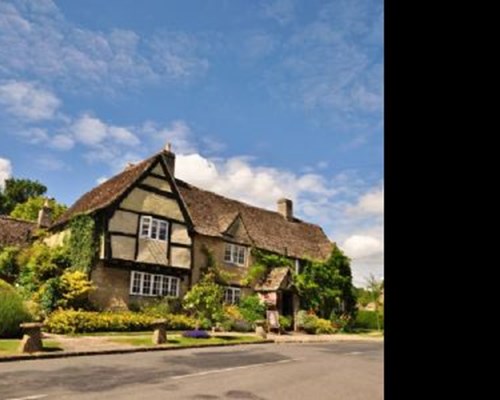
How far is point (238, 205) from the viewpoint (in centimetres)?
3697

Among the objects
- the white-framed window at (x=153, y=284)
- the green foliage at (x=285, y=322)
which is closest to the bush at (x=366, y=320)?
the green foliage at (x=285, y=322)

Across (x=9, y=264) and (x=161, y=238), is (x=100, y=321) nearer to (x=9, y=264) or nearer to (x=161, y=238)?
(x=161, y=238)

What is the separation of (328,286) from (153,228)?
48.0 ft

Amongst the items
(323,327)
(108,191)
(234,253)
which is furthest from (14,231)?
(323,327)

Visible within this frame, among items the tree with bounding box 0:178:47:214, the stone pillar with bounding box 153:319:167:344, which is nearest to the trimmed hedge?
the stone pillar with bounding box 153:319:167:344

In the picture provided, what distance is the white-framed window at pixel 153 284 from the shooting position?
2511cm

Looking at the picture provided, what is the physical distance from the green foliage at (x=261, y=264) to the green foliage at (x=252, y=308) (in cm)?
125

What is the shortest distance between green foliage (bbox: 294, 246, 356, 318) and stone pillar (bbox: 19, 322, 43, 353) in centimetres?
2123

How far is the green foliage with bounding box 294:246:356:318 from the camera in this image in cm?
3341

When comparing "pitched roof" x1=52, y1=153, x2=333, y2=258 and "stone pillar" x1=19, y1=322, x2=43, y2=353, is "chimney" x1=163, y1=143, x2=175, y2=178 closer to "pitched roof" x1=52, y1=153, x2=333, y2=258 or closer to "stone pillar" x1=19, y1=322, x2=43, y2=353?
"pitched roof" x1=52, y1=153, x2=333, y2=258

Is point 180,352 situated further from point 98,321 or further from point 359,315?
point 359,315

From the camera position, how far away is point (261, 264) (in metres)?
32.9
